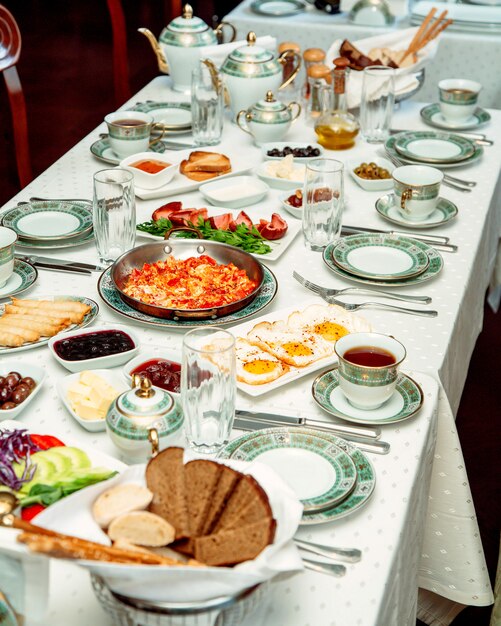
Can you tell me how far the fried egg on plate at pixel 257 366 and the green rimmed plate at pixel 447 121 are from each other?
4.62ft

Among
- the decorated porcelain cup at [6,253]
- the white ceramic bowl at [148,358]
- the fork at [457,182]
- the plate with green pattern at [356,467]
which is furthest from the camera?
the fork at [457,182]

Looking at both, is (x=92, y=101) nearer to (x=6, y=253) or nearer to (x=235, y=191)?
(x=235, y=191)

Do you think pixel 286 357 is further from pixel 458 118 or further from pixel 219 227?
pixel 458 118

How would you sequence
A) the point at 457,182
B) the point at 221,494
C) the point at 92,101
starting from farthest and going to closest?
the point at 92,101, the point at 457,182, the point at 221,494

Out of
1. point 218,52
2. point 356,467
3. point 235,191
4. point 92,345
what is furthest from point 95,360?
point 218,52

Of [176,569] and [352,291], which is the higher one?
[176,569]

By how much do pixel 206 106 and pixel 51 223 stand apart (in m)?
0.67

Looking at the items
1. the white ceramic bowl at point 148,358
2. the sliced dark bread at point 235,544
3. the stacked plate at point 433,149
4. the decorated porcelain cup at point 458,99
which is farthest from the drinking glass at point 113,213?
the decorated porcelain cup at point 458,99

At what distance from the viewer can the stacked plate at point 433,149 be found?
93.6 inches

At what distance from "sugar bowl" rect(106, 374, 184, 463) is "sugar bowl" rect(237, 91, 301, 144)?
136cm

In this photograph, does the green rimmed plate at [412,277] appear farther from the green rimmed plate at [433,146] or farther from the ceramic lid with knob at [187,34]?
the ceramic lid with knob at [187,34]

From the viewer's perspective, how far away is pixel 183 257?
1.80 meters

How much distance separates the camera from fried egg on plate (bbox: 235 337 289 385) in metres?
1.42

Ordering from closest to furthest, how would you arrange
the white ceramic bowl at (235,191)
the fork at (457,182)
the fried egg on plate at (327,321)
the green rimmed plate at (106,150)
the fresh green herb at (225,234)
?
the fried egg on plate at (327,321) → the fresh green herb at (225,234) → the white ceramic bowl at (235,191) → the fork at (457,182) → the green rimmed plate at (106,150)
